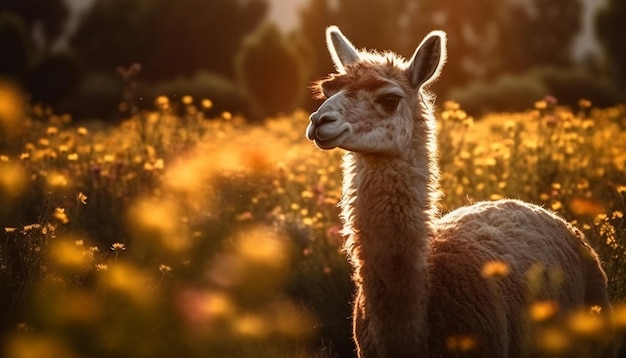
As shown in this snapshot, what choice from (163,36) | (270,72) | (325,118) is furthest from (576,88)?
(325,118)

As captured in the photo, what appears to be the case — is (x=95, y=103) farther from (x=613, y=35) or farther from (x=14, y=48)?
(x=613, y=35)

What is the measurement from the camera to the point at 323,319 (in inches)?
282

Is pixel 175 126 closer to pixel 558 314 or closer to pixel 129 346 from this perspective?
pixel 558 314

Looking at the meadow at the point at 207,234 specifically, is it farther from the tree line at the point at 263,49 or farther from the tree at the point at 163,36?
the tree at the point at 163,36

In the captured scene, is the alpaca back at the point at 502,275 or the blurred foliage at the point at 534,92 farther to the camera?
the blurred foliage at the point at 534,92

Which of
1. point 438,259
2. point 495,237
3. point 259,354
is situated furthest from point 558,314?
point 259,354

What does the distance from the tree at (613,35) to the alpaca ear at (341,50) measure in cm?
3194

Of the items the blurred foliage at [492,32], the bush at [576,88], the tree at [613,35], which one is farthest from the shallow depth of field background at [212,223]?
the blurred foliage at [492,32]

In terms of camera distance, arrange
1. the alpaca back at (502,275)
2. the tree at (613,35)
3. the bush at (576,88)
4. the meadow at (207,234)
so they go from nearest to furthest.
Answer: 1. the meadow at (207,234)
2. the alpaca back at (502,275)
3. the bush at (576,88)
4. the tree at (613,35)

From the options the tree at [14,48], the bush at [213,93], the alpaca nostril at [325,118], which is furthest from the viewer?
the bush at [213,93]

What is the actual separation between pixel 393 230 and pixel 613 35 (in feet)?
112

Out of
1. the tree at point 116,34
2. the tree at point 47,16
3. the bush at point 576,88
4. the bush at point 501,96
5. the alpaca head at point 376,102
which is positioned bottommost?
the alpaca head at point 376,102

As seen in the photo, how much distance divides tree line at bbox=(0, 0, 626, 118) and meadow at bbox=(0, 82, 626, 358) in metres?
1.60

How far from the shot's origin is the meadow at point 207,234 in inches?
156
